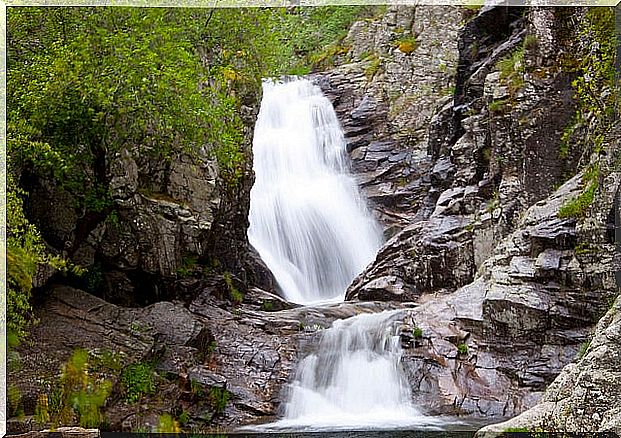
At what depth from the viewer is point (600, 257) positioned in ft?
17.1

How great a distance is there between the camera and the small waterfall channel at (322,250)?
5430 mm

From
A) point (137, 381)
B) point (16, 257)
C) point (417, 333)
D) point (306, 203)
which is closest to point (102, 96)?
point (16, 257)

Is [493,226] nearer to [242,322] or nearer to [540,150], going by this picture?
[540,150]

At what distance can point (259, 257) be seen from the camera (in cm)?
814

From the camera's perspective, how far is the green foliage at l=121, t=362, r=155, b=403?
202 inches

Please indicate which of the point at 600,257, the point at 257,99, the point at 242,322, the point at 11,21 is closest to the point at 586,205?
the point at 600,257

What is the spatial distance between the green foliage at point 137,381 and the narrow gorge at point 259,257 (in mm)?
15

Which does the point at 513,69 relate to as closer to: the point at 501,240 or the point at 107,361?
the point at 501,240

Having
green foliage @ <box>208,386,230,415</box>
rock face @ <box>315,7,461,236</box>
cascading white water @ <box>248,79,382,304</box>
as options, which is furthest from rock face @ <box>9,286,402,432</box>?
rock face @ <box>315,7,461,236</box>

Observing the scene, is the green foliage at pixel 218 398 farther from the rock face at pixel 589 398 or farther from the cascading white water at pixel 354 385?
the rock face at pixel 589 398

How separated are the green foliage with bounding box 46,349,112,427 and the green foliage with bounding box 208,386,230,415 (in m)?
0.76

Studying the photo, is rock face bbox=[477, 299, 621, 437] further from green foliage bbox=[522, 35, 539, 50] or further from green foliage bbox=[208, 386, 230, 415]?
green foliage bbox=[522, 35, 539, 50]

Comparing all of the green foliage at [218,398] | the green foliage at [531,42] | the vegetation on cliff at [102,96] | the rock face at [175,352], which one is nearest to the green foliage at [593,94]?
the green foliage at [531,42]

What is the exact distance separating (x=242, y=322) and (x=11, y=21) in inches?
117
